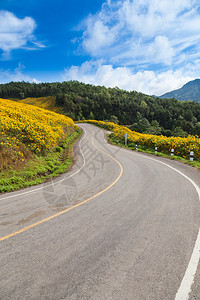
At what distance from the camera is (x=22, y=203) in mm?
5367

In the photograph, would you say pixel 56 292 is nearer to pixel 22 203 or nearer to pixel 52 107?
pixel 22 203

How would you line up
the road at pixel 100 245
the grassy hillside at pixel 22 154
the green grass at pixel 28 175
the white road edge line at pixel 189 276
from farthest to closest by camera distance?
the grassy hillside at pixel 22 154, the green grass at pixel 28 175, the road at pixel 100 245, the white road edge line at pixel 189 276

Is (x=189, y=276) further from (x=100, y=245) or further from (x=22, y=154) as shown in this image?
(x=22, y=154)

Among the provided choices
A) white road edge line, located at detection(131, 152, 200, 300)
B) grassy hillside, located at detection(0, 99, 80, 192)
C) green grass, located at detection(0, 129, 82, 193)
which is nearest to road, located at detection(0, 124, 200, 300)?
white road edge line, located at detection(131, 152, 200, 300)

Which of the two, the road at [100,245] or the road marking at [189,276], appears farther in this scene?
the road at [100,245]

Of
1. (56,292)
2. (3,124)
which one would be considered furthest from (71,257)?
(3,124)

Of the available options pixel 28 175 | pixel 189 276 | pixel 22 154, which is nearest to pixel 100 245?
pixel 189 276

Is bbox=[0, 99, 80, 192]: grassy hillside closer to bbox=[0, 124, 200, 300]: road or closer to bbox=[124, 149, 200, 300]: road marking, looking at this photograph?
bbox=[0, 124, 200, 300]: road

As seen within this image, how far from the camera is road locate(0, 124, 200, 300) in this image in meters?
2.31

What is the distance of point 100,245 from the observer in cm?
327

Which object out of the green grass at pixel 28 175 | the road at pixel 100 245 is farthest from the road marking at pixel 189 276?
the green grass at pixel 28 175

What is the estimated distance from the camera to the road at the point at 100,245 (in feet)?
7.58

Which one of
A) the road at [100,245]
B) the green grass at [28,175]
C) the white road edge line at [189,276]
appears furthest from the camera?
the green grass at [28,175]

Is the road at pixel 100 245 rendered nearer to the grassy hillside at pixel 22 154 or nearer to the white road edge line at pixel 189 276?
the white road edge line at pixel 189 276
